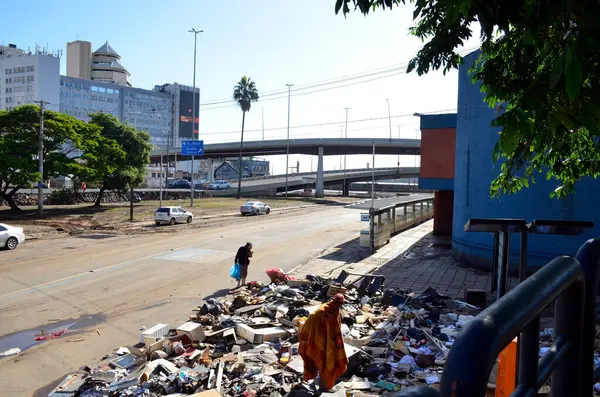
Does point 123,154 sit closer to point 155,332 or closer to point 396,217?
point 396,217

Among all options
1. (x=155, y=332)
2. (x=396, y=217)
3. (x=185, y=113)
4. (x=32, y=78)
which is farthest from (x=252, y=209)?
(x=185, y=113)

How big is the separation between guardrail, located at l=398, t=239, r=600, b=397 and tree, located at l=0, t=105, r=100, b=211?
3668 centimetres

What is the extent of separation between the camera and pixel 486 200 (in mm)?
18141

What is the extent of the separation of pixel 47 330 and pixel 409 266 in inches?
534

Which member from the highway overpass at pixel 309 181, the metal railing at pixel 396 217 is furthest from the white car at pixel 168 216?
the highway overpass at pixel 309 181

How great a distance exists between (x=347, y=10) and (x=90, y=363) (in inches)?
335

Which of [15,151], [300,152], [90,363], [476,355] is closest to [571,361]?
[476,355]

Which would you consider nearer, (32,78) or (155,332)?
(155,332)

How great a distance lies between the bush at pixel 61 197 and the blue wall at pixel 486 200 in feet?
140

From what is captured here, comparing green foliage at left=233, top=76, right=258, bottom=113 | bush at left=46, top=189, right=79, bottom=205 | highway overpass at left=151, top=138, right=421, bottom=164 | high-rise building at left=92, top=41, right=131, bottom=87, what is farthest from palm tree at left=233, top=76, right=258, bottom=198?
high-rise building at left=92, top=41, right=131, bottom=87

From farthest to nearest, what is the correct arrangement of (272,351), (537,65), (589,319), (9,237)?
(9,237), (272,351), (537,65), (589,319)

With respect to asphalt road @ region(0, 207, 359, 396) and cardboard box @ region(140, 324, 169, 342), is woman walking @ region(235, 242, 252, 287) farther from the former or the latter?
cardboard box @ region(140, 324, 169, 342)

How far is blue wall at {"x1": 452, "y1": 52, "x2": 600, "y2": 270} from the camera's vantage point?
15648 mm

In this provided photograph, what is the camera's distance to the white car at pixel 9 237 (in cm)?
2227
